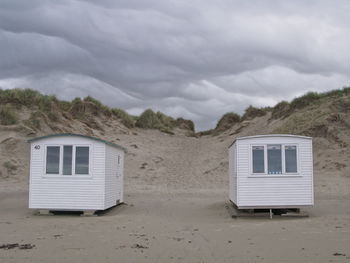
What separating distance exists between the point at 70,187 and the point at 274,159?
7.60m

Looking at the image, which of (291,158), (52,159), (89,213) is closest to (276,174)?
(291,158)

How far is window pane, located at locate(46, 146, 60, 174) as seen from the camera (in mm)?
15562

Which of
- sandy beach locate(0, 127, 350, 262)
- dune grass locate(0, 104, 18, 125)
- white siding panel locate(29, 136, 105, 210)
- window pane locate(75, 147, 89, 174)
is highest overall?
dune grass locate(0, 104, 18, 125)

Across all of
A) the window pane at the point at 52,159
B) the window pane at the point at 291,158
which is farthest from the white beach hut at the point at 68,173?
the window pane at the point at 291,158

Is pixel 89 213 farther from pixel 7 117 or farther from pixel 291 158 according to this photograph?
pixel 7 117

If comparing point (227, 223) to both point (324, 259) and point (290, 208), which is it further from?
point (324, 259)

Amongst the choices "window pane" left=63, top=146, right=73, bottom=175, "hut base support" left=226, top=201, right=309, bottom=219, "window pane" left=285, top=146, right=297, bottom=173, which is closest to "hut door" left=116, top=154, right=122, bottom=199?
"window pane" left=63, top=146, right=73, bottom=175

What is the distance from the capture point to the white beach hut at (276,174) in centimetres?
1459

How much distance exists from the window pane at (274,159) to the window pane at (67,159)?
7.35m

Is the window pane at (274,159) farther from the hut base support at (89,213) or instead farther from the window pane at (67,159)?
the window pane at (67,159)

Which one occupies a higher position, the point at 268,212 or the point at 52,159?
the point at 52,159

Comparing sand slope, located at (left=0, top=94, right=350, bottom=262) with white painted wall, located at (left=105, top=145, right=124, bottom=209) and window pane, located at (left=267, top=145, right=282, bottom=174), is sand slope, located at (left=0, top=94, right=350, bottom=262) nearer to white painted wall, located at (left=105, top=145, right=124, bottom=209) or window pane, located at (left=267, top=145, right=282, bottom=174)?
white painted wall, located at (left=105, top=145, right=124, bottom=209)

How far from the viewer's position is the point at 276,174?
47.9ft

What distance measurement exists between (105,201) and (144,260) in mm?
7519
